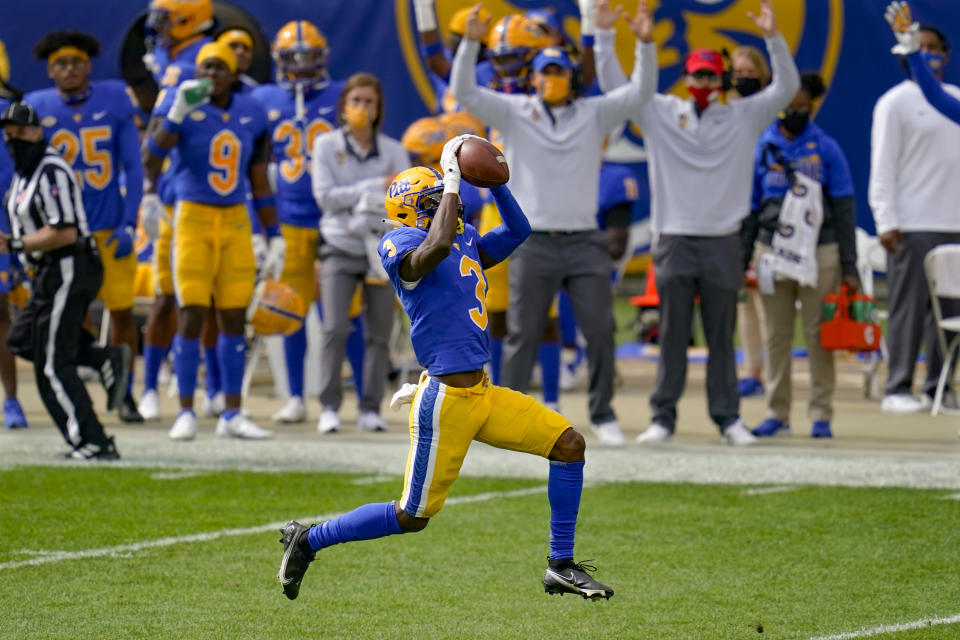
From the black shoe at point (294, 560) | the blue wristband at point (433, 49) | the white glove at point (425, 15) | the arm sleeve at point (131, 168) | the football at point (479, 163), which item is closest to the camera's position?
the football at point (479, 163)

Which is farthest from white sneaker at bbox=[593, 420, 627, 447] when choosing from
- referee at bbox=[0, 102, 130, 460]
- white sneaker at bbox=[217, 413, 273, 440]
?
referee at bbox=[0, 102, 130, 460]

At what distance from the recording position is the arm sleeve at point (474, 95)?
852 centimetres

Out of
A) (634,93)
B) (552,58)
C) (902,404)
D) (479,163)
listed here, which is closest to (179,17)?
(552,58)

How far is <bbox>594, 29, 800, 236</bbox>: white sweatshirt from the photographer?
8812 millimetres

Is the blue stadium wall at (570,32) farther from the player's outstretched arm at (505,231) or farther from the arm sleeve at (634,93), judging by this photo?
the player's outstretched arm at (505,231)

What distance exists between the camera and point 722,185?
884 cm

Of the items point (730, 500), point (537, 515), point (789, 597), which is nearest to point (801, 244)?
point (730, 500)

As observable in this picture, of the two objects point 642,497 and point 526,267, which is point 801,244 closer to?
point 526,267

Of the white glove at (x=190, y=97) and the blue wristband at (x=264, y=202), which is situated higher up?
the white glove at (x=190, y=97)

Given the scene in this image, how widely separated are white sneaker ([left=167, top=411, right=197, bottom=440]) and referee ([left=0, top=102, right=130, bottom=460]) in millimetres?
807

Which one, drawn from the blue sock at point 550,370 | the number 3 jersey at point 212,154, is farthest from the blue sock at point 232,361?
the blue sock at point 550,370

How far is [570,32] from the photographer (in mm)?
14859

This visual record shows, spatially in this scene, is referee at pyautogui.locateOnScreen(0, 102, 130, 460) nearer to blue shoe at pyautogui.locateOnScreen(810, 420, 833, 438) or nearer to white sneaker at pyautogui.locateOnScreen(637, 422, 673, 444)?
white sneaker at pyautogui.locateOnScreen(637, 422, 673, 444)

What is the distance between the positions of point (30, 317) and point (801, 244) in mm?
4369
